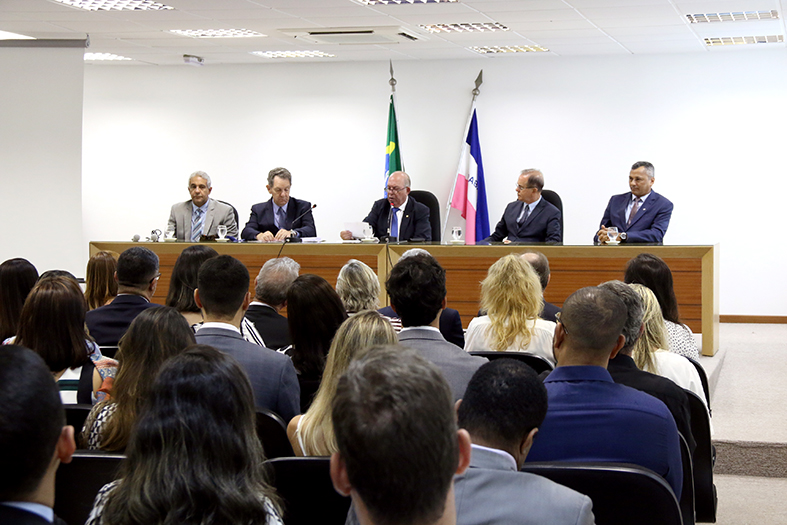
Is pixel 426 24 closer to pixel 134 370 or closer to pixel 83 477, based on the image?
pixel 134 370

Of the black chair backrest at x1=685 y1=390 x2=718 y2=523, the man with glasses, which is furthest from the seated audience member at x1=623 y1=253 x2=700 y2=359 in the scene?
the man with glasses

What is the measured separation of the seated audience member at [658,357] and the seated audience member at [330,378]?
3.68 feet

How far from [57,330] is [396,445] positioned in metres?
1.94

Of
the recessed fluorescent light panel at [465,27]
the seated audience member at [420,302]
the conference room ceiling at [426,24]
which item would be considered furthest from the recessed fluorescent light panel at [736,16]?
the seated audience member at [420,302]

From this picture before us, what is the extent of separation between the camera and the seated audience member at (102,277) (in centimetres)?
389

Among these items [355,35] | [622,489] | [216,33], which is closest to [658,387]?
[622,489]

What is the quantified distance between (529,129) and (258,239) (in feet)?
14.3

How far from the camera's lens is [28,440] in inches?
40.7

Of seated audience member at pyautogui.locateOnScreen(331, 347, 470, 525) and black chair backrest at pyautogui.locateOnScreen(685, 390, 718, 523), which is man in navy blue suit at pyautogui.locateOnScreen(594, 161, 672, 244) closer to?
black chair backrest at pyautogui.locateOnScreen(685, 390, 718, 523)

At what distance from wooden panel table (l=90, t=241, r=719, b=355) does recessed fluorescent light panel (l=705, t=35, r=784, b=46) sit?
11.1 ft

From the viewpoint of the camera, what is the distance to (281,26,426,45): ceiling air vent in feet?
25.5

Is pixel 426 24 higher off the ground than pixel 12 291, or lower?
higher

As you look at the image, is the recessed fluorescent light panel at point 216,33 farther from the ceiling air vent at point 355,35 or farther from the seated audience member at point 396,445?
the seated audience member at point 396,445

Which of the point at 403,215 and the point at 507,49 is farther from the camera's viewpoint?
the point at 507,49
